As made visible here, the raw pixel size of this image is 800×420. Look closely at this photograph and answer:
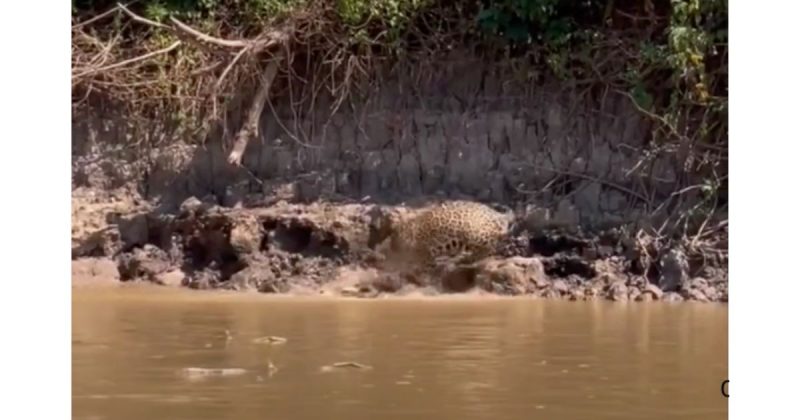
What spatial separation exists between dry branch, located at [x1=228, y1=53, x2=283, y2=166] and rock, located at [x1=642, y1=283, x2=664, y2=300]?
407 cm

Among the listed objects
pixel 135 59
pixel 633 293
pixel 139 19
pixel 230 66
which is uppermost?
pixel 139 19

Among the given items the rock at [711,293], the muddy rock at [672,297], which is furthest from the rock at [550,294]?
the rock at [711,293]

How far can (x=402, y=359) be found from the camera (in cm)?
732

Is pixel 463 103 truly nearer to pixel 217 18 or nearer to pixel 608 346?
pixel 217 18

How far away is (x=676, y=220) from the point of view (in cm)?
1186

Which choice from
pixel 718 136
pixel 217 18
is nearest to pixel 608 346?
pixel 718 136

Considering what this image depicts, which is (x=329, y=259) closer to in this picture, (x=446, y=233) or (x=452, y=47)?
(x=446, y=233)

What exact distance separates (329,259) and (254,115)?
191 centimetres

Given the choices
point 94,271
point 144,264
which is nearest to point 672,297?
point 144,264

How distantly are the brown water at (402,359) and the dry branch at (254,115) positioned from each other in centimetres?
244

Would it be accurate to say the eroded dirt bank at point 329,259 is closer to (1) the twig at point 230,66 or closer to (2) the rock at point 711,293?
(2) the rock at point 711,293

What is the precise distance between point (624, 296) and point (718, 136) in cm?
207

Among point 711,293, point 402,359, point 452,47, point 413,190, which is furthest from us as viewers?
point 452,47

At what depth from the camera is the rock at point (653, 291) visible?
11.0 metres
